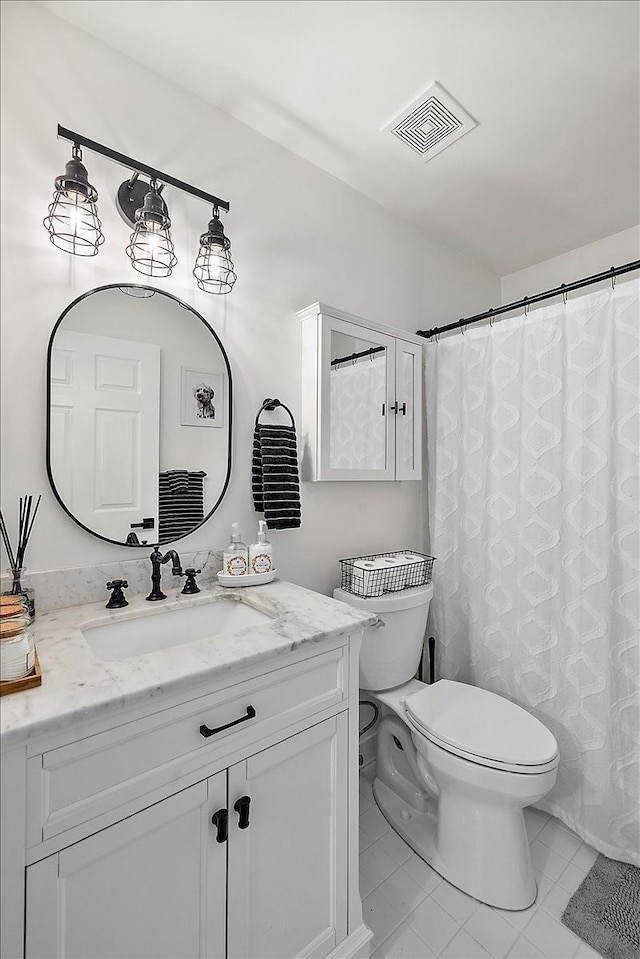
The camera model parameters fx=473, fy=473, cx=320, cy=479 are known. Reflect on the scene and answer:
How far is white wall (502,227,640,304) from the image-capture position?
7.54ft

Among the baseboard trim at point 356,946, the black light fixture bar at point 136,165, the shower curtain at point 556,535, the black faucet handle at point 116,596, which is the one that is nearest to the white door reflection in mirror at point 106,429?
the black faucet handle at point 116,596

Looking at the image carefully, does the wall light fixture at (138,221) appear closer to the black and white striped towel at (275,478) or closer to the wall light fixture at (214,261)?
the wall light fixture at (214,261)

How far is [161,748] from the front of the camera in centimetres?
90

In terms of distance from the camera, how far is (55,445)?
4.10 feet

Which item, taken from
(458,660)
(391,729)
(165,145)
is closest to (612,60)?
(165,145)

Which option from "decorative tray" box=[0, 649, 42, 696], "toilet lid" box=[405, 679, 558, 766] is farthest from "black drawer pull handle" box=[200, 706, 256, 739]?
"toilet lid" box=[405, 679, 558, 766]

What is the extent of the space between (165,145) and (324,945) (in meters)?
2.25

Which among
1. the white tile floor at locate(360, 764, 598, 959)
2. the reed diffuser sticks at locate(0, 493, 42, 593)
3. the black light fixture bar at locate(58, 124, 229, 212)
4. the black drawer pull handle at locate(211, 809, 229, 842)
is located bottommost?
the white tile floor at locate(360, 764, 598, 959)

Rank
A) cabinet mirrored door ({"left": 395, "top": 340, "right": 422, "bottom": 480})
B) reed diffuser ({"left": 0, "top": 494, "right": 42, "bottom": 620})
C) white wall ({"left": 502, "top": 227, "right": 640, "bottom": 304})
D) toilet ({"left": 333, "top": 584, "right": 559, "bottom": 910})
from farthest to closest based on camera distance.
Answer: white wall ({"left": 502, "top": 227, "right": 640, "bottom": 304})
cabinet mirrored door ({"left": 395, "top": 340, "right": 422, "bottom": 480})
toilet ({"left": 333, "top": 584, "right": 559, "bottom": 910})
reed diffuser ({"left": 0, "top": 494, "right": 42, "bottom": 620})

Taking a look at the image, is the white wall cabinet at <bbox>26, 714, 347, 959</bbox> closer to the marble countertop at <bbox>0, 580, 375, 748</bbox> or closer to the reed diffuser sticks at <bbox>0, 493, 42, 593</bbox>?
the marble countertop at <bbox>0, 580, 375, 748</bbox>

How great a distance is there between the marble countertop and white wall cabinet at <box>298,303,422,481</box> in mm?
620

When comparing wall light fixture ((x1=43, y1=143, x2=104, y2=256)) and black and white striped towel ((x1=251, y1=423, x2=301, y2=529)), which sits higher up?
wall light fixture ((x1=43, y1=143, x2=104, y2=256))

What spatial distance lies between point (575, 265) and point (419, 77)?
145 centimetres

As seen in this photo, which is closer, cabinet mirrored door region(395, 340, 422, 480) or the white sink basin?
the white sink basin
